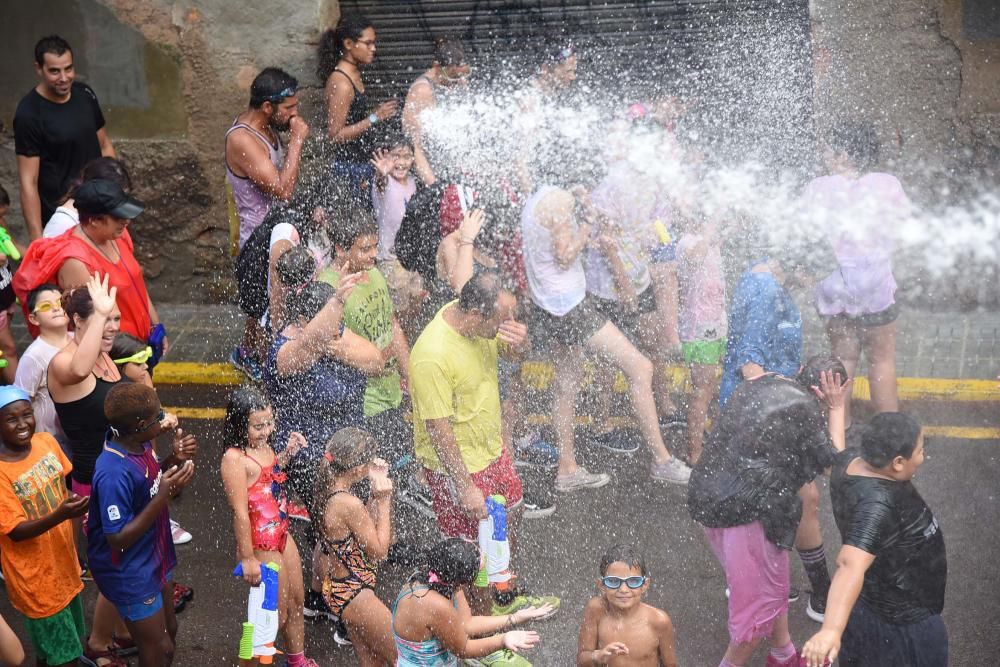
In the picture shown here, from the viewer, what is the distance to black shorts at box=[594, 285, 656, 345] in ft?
24.2

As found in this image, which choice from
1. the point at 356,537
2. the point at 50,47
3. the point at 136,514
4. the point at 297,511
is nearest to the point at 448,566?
the point at 356,537

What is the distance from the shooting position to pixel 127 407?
4.93 metres

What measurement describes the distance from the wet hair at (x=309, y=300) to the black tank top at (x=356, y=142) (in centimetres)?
282

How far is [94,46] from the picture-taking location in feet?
31.6

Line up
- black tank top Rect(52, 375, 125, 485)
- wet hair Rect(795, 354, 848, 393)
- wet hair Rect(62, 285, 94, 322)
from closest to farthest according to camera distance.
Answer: wet hair Rect(795, 354, 848, 393) → black tank top Rect(52, 375, 125, 485) → wet hair Rect(62, 285, 94, 322)

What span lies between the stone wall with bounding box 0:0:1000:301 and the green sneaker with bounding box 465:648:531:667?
5.29 metres

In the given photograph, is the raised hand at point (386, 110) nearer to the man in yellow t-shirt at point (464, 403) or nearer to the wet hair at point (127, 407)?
the man in yellow t-shirt at point (464, 403)

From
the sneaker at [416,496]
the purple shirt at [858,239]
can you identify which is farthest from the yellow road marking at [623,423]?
the sneaker at [416,496]

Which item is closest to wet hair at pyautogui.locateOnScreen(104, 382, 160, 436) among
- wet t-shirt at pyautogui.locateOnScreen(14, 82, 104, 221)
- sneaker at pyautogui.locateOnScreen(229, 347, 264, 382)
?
sneaker at pyautogui.locateOnScreen(229, 347, 264, 382)

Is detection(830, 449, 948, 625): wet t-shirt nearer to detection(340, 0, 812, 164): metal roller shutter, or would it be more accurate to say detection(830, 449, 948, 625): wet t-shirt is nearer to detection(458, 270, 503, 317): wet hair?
detection(458, 270, 503, 317): wet hair

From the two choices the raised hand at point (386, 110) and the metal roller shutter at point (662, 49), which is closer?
the raised hand at point (386, 110)

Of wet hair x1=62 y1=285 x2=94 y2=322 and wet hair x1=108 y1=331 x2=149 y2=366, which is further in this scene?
wet hair x1=108 y1=331 x2=149 y2=366

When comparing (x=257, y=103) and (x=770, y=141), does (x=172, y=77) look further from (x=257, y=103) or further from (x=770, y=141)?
(x=770, y=141)

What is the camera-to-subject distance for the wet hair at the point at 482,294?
18.0ft
